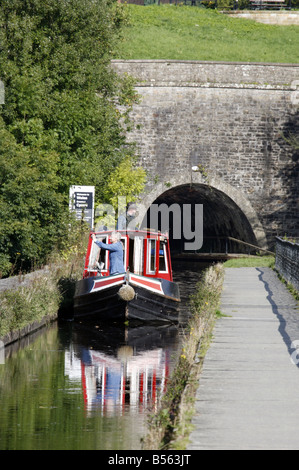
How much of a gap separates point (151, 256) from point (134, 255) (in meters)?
0.69

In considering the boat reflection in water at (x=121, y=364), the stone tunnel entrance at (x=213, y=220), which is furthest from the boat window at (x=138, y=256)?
the stone tunnel entrance at (x=213, y=220)

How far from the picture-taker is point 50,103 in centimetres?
2612

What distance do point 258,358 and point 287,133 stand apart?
28.6m

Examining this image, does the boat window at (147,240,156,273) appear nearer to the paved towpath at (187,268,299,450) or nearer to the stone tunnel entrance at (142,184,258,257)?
the paved towpath at (187,268,299,450)

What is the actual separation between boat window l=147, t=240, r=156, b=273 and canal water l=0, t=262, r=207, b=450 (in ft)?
5.94

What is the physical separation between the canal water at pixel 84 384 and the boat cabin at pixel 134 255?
169 cm

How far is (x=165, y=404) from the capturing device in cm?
884

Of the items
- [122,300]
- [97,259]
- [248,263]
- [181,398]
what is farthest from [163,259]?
[181,398]

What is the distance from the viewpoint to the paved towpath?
23.4 feet

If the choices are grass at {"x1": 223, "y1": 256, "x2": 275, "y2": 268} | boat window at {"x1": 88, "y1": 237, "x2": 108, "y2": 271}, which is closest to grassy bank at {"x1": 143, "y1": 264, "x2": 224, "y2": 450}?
boat window at {"x1": 88, "y1": 237, "x2": 108, "y2": 271}

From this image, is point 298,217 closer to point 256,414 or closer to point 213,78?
point 213,78

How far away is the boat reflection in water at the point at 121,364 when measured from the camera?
10.9 meters

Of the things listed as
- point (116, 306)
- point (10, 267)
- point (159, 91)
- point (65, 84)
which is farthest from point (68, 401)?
point (159, 91)

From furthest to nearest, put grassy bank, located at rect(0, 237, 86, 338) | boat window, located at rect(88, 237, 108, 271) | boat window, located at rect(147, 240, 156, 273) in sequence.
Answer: boat window, located at rect(147, 240, 156, 273)
boat window, located at rect(88, 237, 108, 271)
grassy bank, located at rect(0, 237, 86, 338)
